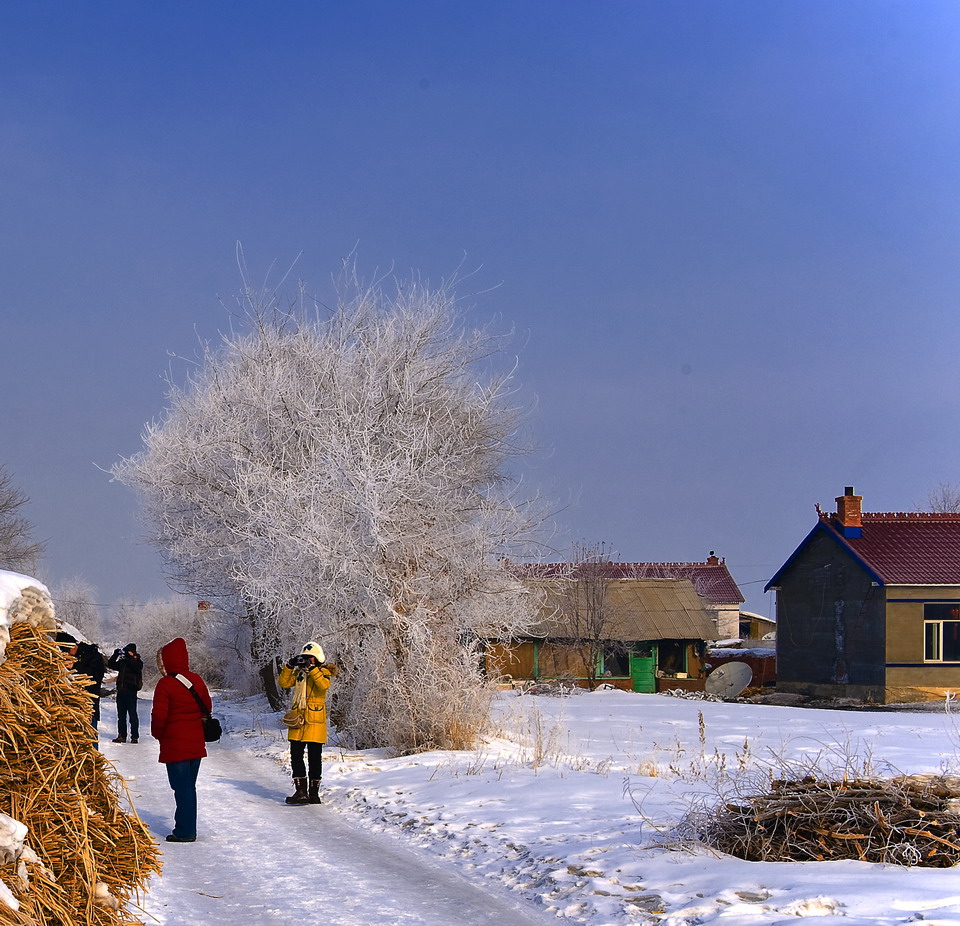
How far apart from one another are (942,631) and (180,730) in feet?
106

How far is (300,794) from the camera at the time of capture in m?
12.1

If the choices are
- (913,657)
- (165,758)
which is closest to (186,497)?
(165,758)

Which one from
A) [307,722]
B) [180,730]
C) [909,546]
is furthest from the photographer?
[909,546]

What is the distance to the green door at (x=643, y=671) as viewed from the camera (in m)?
46.3

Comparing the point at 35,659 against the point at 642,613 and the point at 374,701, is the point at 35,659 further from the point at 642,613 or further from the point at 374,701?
the point at 642,613

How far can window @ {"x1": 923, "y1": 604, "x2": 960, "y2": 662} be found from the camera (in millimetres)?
36000

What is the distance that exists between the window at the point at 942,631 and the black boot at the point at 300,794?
2905cm

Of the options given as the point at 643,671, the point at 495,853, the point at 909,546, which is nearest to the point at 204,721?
the point at 495,853

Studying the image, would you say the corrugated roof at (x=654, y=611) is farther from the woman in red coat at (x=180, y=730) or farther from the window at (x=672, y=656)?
the woman in red coat at (x=180, y=730)

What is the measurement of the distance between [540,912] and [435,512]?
35.8ft

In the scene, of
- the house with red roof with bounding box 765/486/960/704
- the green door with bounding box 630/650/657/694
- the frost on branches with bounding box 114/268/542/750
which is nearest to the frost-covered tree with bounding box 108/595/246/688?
the frost on branches with bounding box 114/268/542/750

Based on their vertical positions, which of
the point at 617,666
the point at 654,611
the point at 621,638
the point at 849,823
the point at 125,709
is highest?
the point at 849,823

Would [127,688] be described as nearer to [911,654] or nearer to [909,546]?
[911,654]

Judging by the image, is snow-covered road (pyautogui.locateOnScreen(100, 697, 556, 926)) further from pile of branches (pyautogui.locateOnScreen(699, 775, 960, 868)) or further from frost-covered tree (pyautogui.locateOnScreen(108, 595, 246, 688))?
frost-covered tree (pyautogui.locateOnScreen(108, 595, 246, 688))
